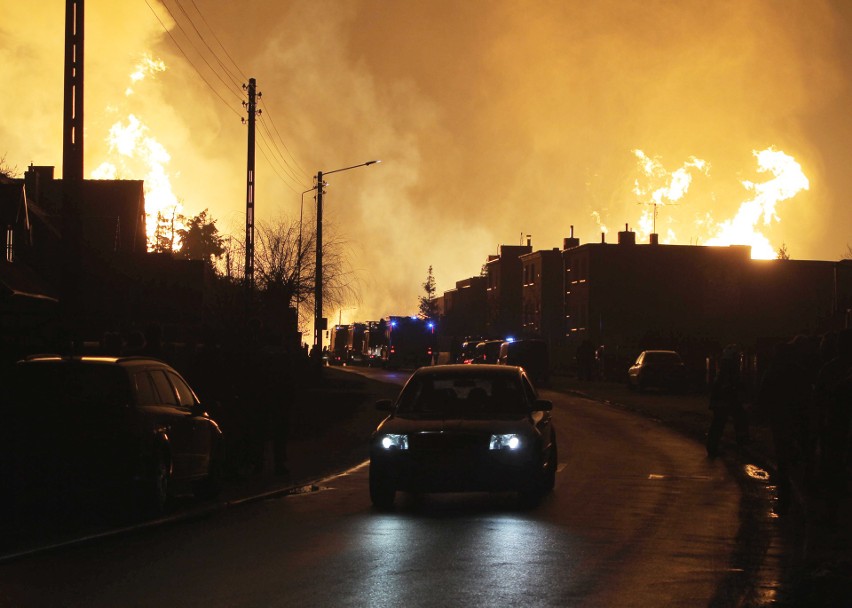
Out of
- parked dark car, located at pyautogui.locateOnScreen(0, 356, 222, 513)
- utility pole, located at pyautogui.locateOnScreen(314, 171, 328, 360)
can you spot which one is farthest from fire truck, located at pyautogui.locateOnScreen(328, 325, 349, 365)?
parked dark car, located at pyautogui.locateOnScreen(0, 356, 222, 513)

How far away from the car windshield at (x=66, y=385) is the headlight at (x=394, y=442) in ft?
9.31

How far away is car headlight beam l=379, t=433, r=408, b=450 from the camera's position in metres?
14.8

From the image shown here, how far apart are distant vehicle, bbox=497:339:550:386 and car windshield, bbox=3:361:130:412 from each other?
4132cm

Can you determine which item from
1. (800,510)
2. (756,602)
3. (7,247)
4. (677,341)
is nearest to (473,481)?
(800,510)

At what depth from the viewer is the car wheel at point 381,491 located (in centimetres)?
1484

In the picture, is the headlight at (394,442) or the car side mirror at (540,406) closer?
the headlight at (394,442)

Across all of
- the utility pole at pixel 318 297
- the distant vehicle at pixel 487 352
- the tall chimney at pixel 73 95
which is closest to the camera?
the tall chimney at pixel 73 95

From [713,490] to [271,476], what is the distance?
6053 mm

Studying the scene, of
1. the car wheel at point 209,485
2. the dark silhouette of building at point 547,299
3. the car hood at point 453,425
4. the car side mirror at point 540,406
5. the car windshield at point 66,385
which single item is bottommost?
the car wheel at point 209,485

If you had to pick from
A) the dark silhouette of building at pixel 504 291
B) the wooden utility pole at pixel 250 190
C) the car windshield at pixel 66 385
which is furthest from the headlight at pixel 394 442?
the dark silhouette of building at pixel 504 291

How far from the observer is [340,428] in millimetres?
30328

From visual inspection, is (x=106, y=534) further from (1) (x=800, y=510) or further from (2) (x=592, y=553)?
(1) (x=800, y=510)

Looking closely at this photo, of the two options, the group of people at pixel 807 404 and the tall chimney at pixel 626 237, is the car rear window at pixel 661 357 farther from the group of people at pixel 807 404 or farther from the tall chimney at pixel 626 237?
the tall chimney at pixel 626 237

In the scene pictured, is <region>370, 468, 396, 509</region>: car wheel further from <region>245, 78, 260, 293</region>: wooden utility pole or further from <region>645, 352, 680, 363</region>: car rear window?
<region>645, 352, 680, 363</region>: car rear window
